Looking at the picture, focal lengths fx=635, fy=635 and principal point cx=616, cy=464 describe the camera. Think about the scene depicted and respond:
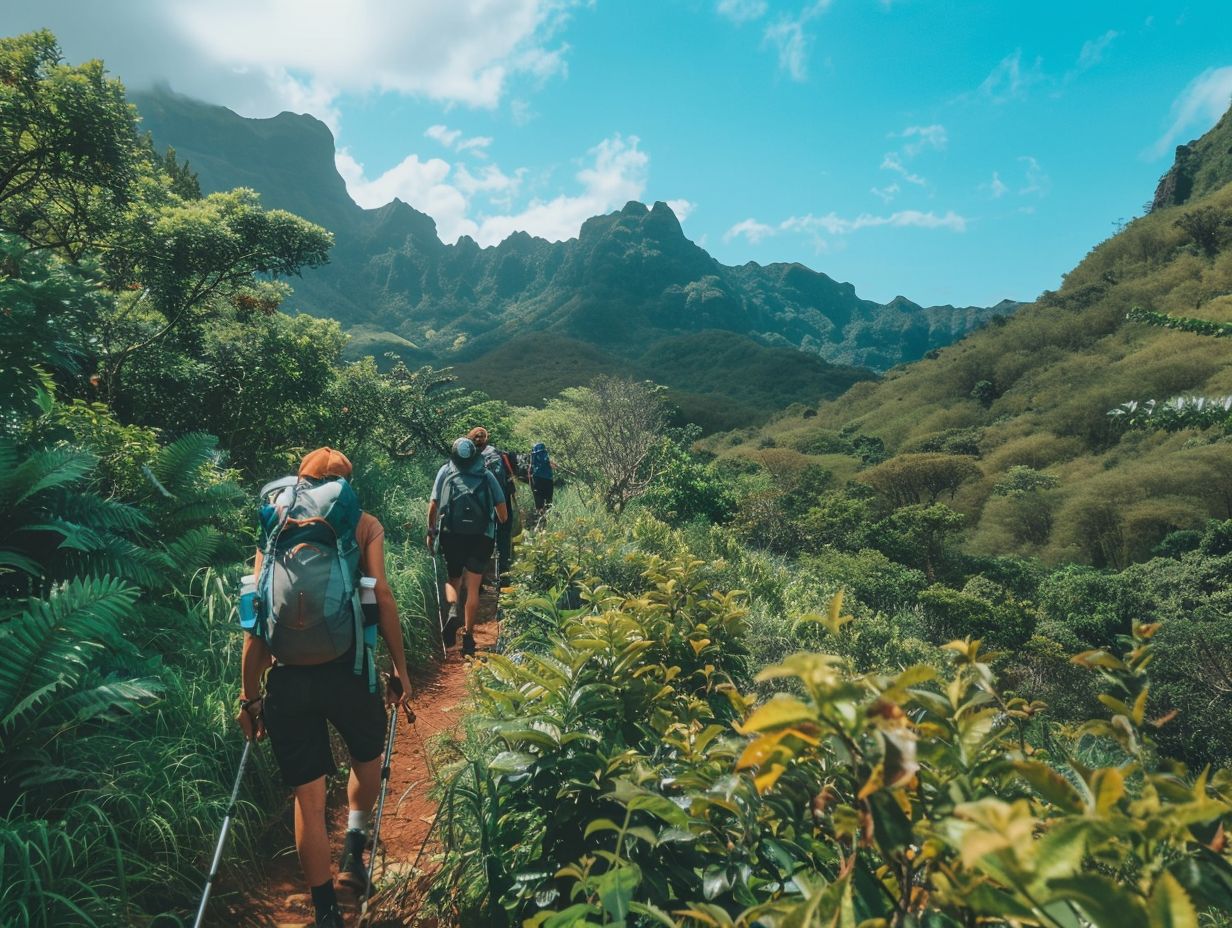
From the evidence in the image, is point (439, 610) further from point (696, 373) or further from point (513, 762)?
point (696, 373)

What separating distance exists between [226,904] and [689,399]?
6068 cm

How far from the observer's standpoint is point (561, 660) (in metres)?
1.71

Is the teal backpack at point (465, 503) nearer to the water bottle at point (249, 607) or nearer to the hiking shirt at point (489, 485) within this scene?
the hiking shirt at point (489, 485)

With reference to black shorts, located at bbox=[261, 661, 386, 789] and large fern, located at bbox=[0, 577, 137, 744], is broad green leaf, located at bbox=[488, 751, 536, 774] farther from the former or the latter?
large fern, located at bbox=[0, 577, 137, 744]

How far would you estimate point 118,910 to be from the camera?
84.2 inches

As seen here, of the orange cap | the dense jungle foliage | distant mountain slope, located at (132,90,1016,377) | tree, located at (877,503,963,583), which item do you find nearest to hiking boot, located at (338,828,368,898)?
the dense jungle foliage

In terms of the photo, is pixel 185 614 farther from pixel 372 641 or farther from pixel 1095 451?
pixel 1095 451

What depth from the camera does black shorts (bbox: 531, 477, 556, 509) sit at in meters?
7.39

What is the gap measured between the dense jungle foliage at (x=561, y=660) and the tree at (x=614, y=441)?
3.0 inches

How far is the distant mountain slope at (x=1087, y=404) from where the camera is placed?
59.8ft

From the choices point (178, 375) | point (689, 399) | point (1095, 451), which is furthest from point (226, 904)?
point (689, 399)

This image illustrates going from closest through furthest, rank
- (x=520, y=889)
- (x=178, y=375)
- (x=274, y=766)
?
(x=520, y=889), (x=274, y=766), (x=178, y=375)

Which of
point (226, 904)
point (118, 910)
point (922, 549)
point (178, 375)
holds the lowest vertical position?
point (922, 549)

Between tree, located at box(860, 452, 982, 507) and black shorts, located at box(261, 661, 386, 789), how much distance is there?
68.6 feet
